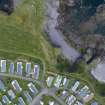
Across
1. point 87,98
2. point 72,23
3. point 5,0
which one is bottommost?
point 87,98

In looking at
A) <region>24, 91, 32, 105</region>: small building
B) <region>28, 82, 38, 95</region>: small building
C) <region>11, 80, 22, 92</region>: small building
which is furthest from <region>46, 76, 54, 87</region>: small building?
<region>11, 80, 22, 92</region>: small building

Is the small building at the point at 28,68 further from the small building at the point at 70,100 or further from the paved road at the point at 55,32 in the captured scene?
the small building at the point at 70,100

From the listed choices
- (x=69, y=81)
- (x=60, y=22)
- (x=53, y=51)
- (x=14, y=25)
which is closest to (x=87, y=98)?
(x=69, y=81)

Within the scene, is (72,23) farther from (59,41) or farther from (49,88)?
(49,88)

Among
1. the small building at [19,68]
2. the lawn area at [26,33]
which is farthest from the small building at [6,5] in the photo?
the small building at [19,68]

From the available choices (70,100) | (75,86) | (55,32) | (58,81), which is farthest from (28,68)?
(70,100)

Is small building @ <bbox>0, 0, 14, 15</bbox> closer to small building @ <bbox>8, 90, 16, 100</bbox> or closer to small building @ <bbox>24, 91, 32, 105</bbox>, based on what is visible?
small building @ <bbox>8, 90, 16, 100</bbox>
